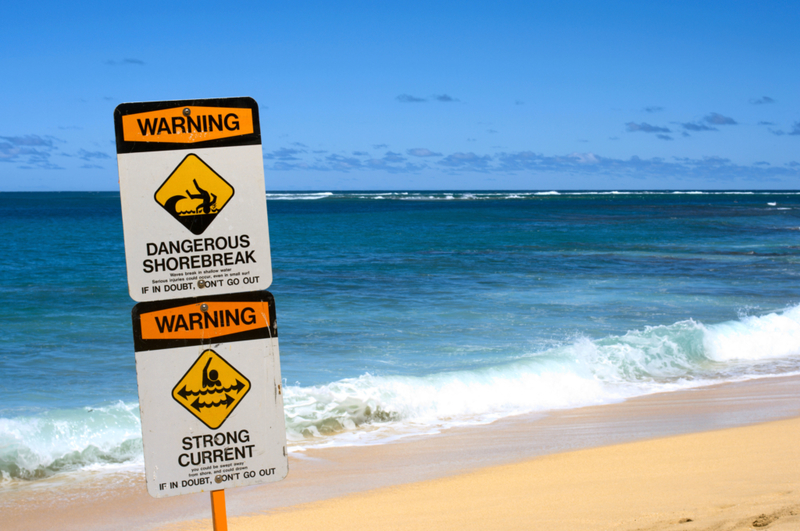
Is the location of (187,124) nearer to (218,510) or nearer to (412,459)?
(218,510)

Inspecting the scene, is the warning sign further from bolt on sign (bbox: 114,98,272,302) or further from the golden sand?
the golden sand

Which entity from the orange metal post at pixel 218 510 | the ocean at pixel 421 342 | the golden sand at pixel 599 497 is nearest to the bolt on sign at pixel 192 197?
the orange metal post at pixel 218 510

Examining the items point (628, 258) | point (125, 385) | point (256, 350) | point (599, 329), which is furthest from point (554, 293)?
point (256, 350)

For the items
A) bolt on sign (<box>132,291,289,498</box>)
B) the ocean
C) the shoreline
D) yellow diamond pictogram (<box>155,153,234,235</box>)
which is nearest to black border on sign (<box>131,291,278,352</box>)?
bolt on sign (<box>132,291,289,498</box>)

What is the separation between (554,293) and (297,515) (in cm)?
1199

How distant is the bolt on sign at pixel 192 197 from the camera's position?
2.12 meters

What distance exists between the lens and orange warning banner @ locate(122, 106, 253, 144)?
2123 millimetres

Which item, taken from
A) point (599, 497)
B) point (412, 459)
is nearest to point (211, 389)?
point (599, 497)

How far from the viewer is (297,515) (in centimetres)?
449

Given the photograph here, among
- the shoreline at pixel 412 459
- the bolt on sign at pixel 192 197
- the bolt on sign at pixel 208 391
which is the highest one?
the bolt on sign at pixel 192 197

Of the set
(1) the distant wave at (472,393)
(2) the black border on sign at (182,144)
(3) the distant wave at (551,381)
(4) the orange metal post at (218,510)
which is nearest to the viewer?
(2) the black border on sign at (182,144)

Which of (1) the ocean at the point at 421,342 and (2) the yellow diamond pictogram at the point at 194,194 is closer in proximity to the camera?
(2) the yellow diamond pictogram at the point at 194,194

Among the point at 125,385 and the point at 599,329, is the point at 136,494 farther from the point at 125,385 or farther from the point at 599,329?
the point at 599,329

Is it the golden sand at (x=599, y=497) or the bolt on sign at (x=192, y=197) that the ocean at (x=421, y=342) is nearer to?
the golden sand at (x=599, y=497)
